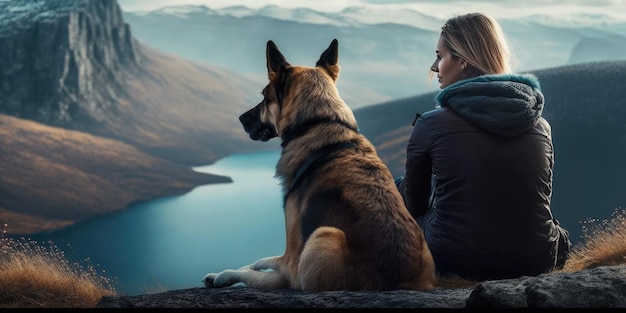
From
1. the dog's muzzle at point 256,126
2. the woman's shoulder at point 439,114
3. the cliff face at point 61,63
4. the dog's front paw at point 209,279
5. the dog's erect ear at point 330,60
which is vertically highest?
the dog's erect ear at point 330,60

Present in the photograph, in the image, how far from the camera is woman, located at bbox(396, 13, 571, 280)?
Result: 4664 mm

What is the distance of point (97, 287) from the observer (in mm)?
6047

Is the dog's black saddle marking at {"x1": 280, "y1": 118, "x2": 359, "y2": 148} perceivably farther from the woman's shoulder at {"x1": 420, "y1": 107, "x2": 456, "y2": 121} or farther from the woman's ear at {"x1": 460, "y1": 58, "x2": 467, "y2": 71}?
the woman's ear at {"x1": 460, "y1": 58, "x2": 467, "y2": 71}

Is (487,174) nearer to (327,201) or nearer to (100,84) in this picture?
(327,201)

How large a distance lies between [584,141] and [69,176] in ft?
101

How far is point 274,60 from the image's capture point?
5414mm

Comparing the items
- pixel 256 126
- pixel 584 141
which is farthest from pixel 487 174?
pixel 584 141

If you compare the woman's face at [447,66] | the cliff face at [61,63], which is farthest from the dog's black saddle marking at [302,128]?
the cliff face at [61,63]

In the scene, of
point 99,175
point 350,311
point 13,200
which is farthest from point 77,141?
point 350,311

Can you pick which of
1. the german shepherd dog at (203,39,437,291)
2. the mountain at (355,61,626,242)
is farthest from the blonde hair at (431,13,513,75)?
the mountain at (355,61,626,242)

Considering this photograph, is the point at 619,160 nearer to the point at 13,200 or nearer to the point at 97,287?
the point at 13,200

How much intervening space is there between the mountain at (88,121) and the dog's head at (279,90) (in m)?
25.3

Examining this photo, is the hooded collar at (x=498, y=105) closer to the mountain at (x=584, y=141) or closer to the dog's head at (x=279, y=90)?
the dog's head at (x=279, y=90)

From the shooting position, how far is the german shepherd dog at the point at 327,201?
4.48 meters
